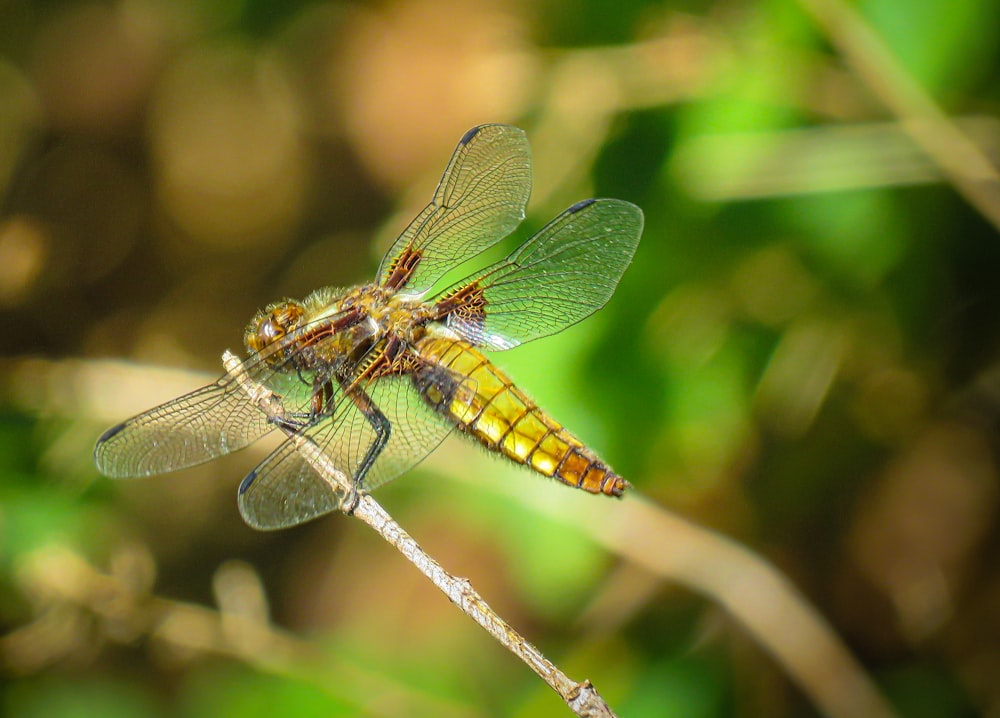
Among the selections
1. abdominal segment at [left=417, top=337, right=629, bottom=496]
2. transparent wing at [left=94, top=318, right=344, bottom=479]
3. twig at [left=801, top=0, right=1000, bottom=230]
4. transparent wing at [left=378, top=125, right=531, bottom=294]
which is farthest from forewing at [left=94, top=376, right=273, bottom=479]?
twig at [left=801, top=0, right=1000, bottom=230]

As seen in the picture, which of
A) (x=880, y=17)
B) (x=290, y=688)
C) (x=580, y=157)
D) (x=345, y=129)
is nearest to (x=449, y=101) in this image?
(x=345, y=129)

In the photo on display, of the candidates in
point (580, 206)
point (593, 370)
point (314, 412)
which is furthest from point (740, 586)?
point (314, 412)

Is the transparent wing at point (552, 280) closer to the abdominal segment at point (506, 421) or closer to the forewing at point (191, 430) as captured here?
the abdominal segment at point (506, 421)

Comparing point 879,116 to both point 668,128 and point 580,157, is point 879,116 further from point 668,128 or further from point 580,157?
point 580,157

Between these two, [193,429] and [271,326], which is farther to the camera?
[271,326]

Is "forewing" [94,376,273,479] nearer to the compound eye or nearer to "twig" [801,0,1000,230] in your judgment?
the compound eye

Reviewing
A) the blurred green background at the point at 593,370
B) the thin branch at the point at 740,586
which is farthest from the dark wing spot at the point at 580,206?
the thin branch at the point at 740,586

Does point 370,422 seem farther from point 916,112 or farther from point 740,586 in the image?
point 916,112
